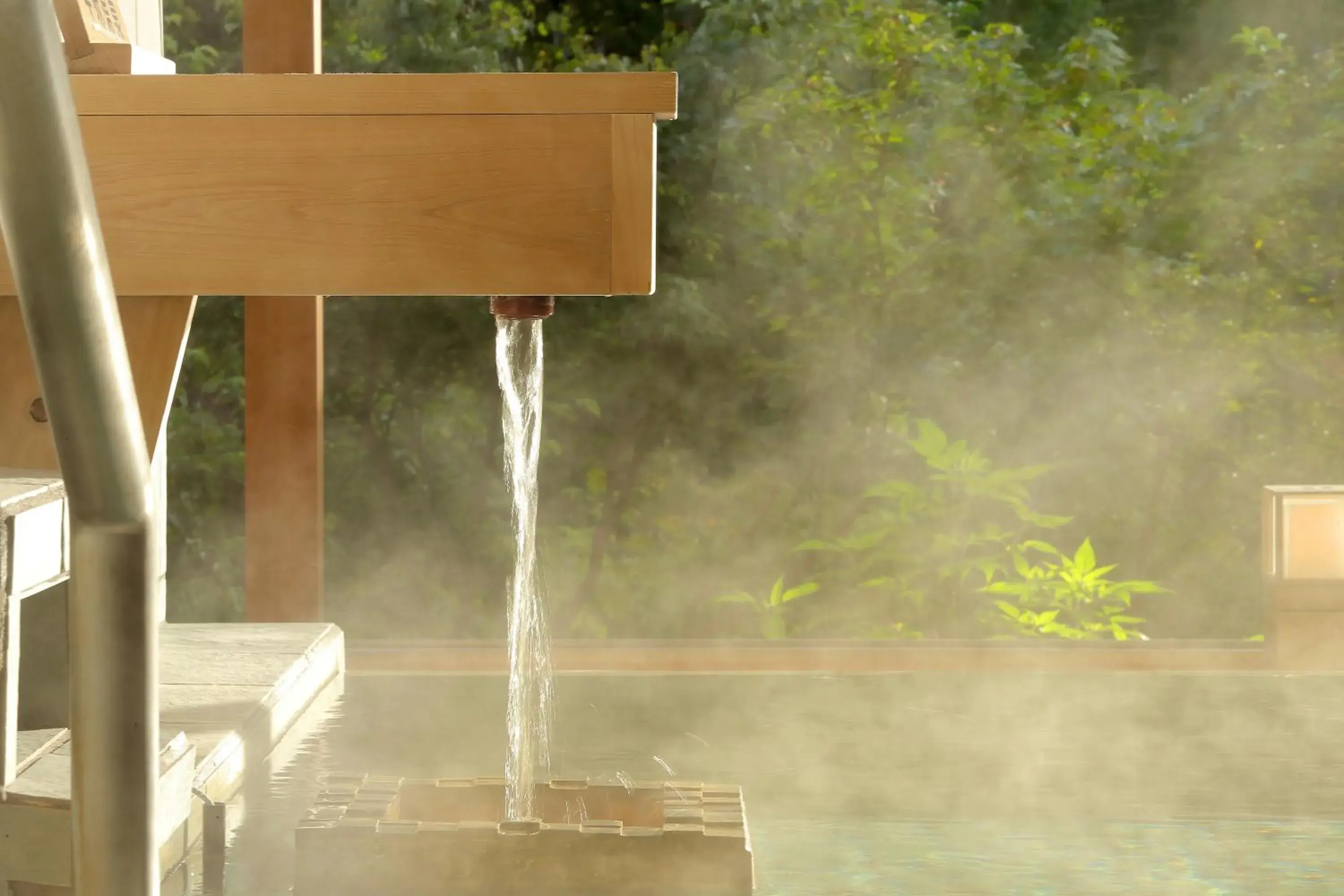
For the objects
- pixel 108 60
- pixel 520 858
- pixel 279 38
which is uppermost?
pixel 279 38

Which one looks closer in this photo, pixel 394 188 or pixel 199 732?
pixel 394 188

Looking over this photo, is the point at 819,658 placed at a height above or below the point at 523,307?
below

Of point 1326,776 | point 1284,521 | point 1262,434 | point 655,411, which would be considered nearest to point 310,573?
point 1326,776

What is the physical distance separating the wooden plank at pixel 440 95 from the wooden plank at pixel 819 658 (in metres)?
1.59

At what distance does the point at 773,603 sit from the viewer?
15.9 feet

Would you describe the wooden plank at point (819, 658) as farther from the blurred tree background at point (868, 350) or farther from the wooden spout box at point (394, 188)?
the blurred tree background at point (868, 350)

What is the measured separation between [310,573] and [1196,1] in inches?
155

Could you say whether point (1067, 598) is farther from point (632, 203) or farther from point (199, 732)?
point (632, 203)

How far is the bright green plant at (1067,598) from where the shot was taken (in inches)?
185

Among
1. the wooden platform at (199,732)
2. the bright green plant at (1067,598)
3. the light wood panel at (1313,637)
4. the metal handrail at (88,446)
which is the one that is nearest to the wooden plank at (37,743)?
the wooden platform at (199,732)

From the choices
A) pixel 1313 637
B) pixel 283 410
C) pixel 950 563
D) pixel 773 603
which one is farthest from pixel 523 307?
pixel 950 563

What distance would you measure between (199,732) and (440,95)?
2.82ft

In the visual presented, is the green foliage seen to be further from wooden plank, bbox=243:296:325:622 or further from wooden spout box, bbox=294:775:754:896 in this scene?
wooden spout box, bbox=294:775:754:896

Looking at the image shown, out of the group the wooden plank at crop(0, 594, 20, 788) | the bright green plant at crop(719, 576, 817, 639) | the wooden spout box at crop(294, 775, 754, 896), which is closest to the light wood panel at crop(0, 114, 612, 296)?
the wooden plank at crop(0, 594, 20, 788)
